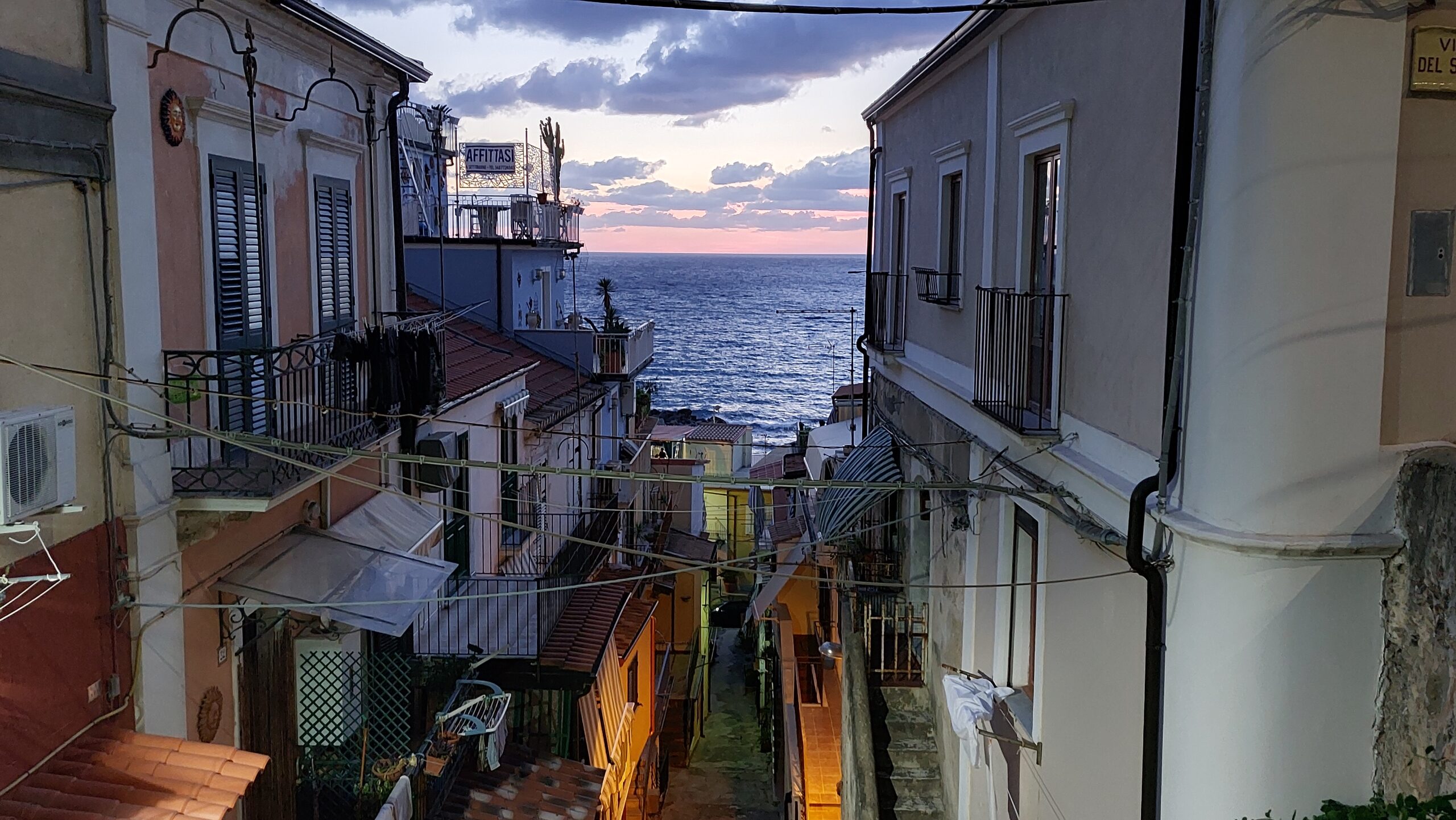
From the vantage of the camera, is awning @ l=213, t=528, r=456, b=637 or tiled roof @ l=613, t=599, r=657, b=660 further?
tiled roof @ l=613, t=599, r=657, b=660

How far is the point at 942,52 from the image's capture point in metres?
12.0

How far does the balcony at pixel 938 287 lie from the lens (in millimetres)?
12250

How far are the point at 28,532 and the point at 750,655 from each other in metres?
35.9

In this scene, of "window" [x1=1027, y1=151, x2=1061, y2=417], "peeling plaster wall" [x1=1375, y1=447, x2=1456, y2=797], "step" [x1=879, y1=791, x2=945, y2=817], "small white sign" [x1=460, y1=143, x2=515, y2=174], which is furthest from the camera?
"small white sign" [x1=460, y1=143, x2=515, y2=174]

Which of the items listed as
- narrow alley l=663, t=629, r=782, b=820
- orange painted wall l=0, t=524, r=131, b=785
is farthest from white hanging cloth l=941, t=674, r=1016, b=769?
narrow alley l=663, t=629, r=782, b=820

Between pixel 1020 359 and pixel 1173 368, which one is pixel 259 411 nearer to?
pixel 1020 359

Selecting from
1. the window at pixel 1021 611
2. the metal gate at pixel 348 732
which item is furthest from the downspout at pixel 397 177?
the window at pixel 1021 611

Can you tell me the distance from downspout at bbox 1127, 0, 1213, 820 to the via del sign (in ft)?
2.85

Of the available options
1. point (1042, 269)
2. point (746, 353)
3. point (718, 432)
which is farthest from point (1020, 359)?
point (746, 353)

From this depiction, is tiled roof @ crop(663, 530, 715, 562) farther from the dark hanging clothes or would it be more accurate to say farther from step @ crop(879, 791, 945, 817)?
the dark hanging clothes

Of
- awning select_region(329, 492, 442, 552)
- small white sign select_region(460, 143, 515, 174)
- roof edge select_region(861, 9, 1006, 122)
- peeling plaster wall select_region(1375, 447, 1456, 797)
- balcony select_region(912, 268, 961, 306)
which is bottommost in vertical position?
awning select_region(329, 492, 442, 552)

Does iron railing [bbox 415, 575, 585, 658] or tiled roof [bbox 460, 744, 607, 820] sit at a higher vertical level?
iron railing [bbox 415, 575, 585, 658]

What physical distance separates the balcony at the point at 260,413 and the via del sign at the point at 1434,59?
648 centimetres

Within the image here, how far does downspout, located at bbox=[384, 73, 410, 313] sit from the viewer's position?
1393 cm
